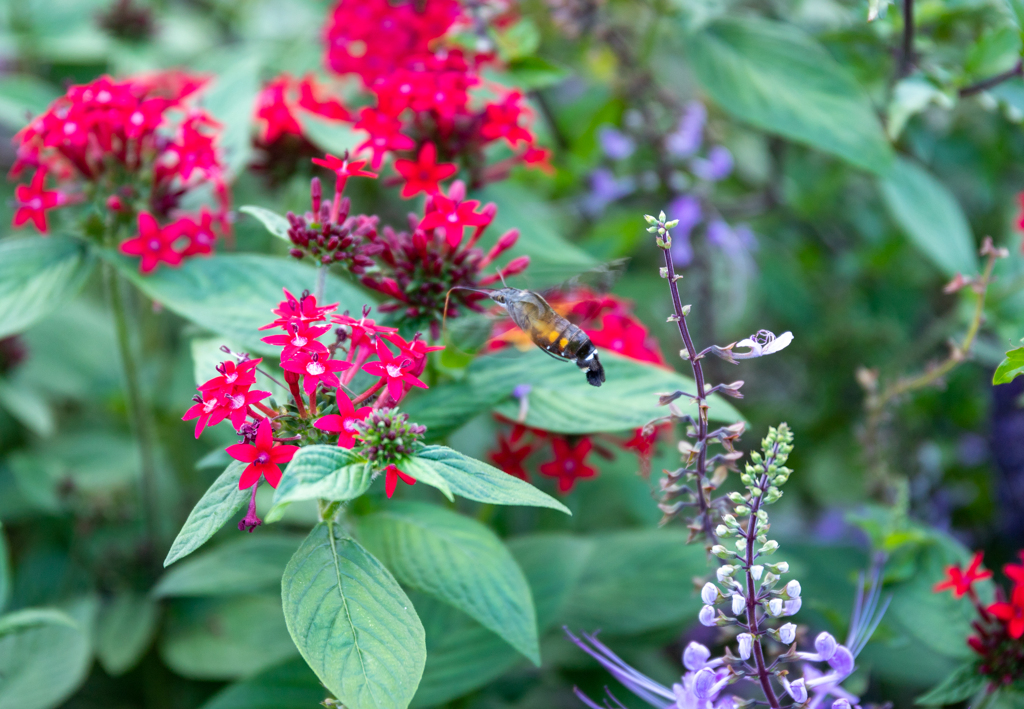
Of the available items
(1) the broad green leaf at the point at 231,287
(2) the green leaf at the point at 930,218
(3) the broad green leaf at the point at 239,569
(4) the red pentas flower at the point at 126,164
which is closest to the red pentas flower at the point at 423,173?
(1) the broad green leaf at the point at 231,287

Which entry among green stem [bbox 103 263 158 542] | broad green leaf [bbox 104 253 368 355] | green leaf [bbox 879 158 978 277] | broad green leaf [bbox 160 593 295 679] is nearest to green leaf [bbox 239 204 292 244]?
broad green leaf [bbox 104 253 368 355]

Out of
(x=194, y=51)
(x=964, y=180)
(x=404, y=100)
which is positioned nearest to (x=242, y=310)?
(x=404, y=100)

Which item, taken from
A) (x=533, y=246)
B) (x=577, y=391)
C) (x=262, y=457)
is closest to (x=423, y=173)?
(x=533, y=246)

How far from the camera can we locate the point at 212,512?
0.66 meters

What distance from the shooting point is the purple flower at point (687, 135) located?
1468 millimetres

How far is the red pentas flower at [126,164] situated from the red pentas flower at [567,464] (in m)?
0.50

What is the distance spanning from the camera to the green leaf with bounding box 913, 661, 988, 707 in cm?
86

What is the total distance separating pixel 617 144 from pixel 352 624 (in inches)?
42.9

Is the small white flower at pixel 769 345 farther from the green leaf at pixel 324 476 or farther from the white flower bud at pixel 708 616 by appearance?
the green leaf at pixel 324 476

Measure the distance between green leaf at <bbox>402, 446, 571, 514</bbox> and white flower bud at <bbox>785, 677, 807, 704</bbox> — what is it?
0.25 m

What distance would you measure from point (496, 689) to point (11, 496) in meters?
0.88

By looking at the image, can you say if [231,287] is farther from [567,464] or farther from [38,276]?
[567,464]

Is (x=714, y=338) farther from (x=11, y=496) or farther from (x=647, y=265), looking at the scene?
(x=11, y=496)

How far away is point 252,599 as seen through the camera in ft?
4.03
